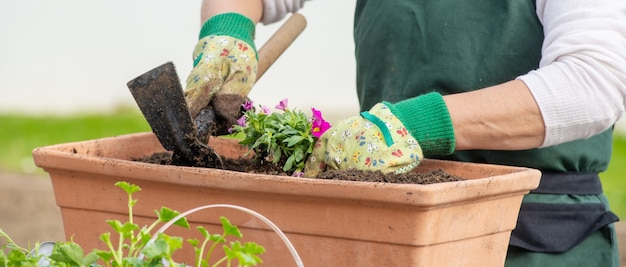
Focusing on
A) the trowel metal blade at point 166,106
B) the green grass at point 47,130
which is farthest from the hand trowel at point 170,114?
the green grass at point 47,130

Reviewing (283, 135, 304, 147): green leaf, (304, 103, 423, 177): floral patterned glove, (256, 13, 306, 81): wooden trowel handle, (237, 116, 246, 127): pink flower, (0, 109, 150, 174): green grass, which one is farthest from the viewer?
(0, 109, 150, 174): green grass

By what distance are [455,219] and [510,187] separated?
0.11 meters

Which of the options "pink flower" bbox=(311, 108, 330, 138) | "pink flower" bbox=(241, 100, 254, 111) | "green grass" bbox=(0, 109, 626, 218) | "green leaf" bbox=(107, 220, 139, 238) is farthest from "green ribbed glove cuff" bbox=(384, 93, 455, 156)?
"green grass" bbox=(0, 109, 626, 218)

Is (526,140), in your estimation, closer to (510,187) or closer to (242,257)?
(510,187)

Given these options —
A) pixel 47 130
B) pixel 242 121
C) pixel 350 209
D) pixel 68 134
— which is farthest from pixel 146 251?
pixel 47 130

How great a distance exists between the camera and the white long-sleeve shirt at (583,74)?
151 cm

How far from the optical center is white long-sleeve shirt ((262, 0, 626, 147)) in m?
1.51

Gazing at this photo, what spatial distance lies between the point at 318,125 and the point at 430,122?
22 centimetres

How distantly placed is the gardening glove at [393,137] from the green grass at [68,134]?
3.96 metres

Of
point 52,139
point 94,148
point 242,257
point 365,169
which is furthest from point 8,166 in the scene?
point 242,257

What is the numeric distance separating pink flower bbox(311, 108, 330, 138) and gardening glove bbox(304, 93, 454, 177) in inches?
2.4

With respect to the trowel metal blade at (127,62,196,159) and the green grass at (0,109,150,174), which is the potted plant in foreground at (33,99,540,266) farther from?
the green grass at (0,109,150,174)

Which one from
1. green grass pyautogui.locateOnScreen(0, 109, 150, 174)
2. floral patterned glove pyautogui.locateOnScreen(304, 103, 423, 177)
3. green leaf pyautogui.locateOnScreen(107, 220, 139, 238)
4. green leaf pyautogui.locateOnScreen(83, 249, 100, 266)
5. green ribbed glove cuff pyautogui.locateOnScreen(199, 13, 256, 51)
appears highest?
green ribbed glove cuff pyautogui.locateOnScreen(199, 13, 256, 51)

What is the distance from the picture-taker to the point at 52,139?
20.0 ft
